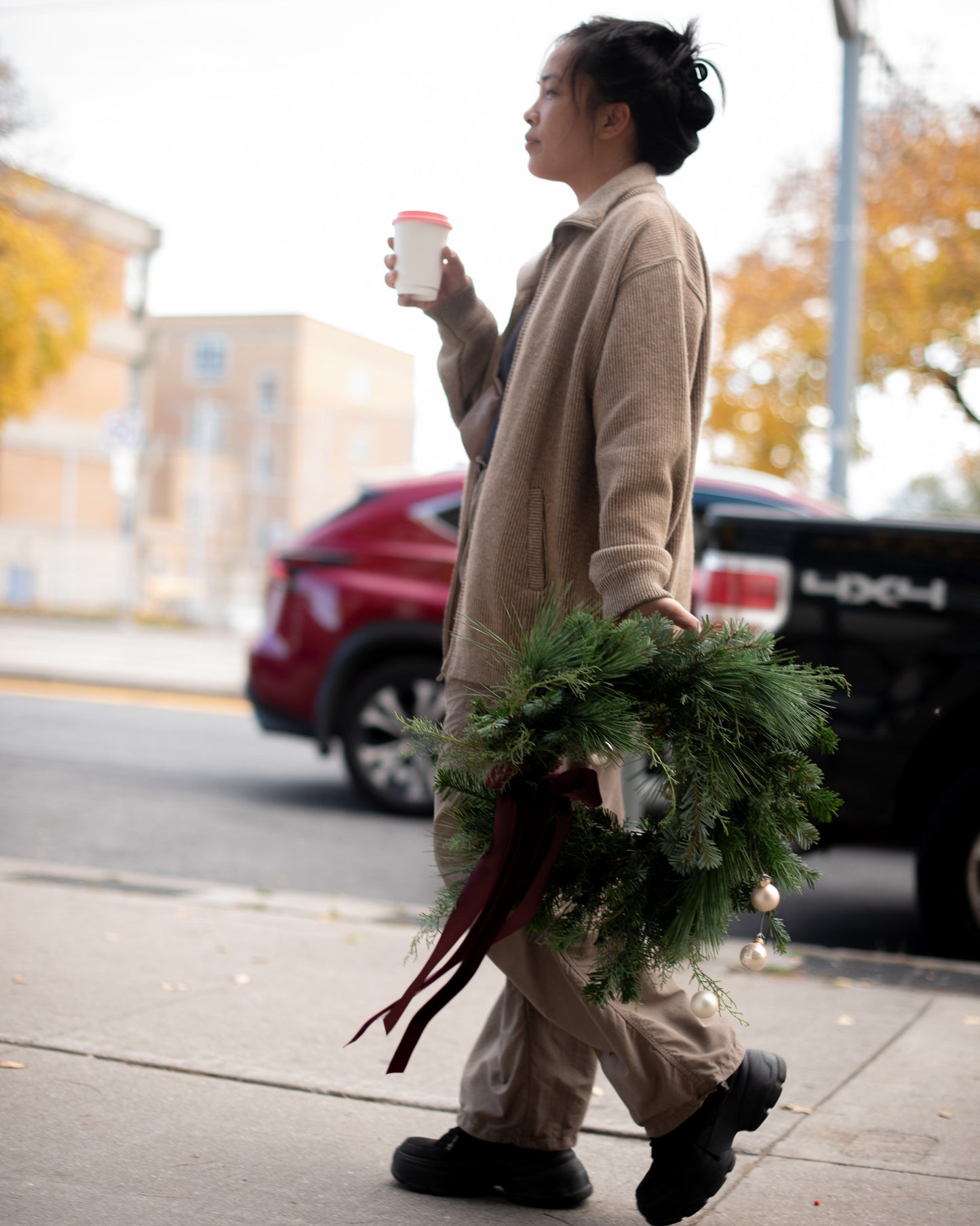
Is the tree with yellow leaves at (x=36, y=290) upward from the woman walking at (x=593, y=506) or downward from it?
upward

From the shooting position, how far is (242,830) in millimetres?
6961

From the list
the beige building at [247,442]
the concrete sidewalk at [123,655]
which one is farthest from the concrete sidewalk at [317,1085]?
the beige building at [247,442]

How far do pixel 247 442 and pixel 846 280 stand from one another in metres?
31.6

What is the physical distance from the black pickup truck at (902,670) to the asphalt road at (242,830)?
0.37m

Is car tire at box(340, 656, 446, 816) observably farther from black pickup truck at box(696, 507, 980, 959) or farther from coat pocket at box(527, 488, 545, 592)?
coat pocket at box(527, 488, 545, 592)

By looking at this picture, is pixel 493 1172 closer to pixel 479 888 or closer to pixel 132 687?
pixel 479 888

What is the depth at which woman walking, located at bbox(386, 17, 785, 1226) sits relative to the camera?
2.31m

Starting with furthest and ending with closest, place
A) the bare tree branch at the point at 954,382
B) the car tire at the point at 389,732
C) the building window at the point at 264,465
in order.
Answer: the building window at the point at 264,465
the bare tree branch at the point at 954,382
the car tire at the point at 389,732

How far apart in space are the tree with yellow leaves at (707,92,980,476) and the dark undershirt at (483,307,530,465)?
1552cm

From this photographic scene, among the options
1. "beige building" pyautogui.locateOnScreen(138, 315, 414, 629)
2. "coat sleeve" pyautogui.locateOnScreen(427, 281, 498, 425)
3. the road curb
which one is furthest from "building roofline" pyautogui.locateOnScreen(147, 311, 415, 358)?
"coat sleeve" pyautogui.locateOnScreen(427, 281, 498, 425)

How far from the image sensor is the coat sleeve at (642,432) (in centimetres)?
229

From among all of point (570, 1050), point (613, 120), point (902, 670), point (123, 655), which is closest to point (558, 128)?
point (613, 120)

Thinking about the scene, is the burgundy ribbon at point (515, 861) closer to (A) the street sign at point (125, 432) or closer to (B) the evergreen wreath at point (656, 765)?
(B) the evergreen wreath at point (656, 765)

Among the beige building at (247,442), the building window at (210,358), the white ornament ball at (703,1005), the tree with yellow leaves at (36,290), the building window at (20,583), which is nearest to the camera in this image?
the white ornament ball at (703,1005)
